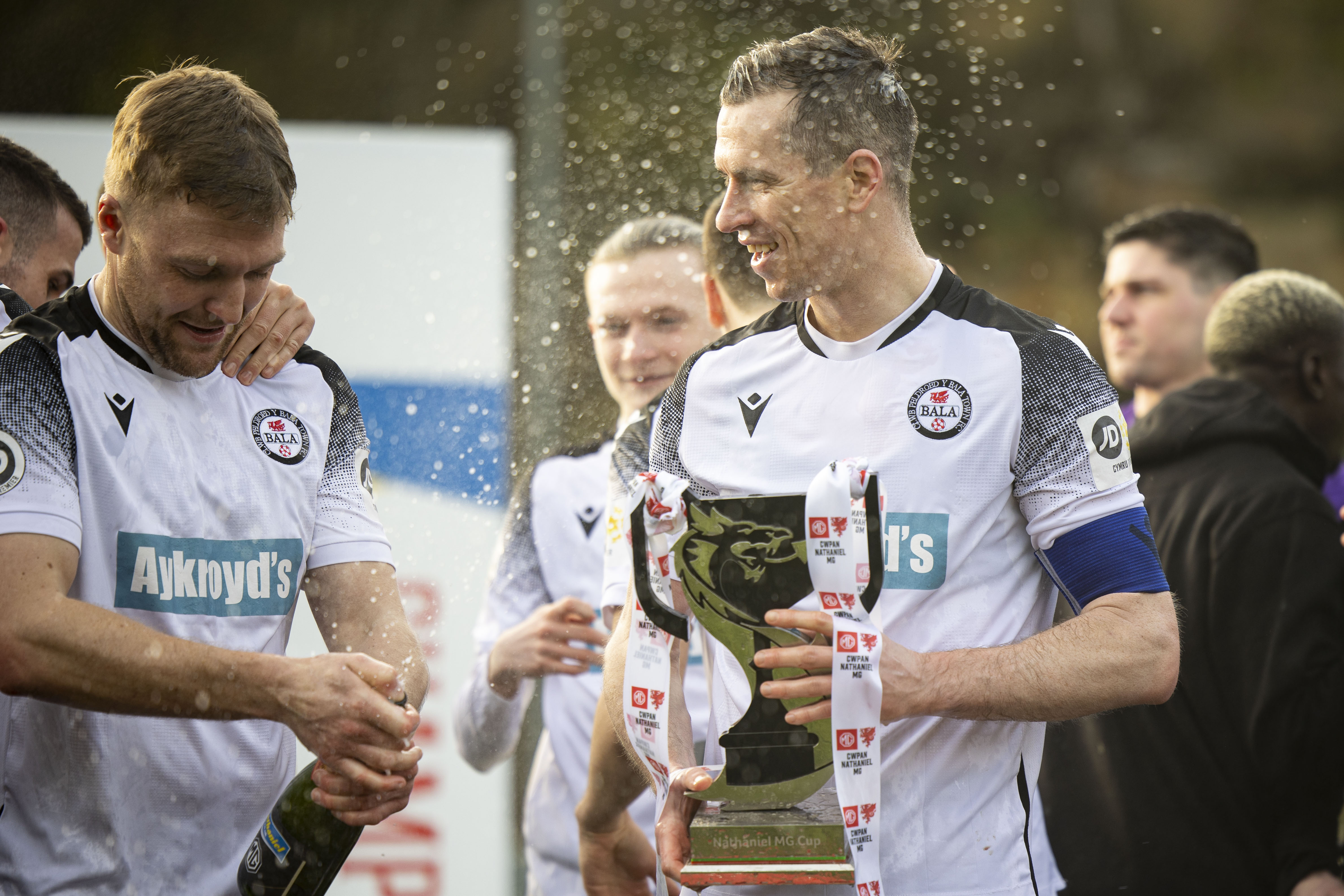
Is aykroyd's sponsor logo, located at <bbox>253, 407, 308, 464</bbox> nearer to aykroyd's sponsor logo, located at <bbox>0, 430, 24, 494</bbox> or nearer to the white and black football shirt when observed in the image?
aykroyd's sponsor logo, located at <bbox>0, 430, 24, 494</bbox>

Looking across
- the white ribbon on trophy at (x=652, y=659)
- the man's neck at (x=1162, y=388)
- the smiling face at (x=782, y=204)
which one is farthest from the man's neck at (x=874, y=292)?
the man's neck at (x=1162, y=388)

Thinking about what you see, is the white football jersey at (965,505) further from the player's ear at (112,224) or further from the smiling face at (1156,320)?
the smiling face at (1156,320)

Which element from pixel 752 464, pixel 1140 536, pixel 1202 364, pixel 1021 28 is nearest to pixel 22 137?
pixel 752 464

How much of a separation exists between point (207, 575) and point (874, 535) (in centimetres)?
129

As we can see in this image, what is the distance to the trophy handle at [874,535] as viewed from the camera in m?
2.11

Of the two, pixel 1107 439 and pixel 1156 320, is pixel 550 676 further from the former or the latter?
pixel 1156 320

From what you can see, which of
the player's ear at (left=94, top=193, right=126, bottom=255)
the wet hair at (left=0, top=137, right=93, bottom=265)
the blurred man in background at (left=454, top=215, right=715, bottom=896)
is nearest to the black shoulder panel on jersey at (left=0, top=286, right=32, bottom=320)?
the wet hair at (left=0, top=137, right=93, bottom=265)

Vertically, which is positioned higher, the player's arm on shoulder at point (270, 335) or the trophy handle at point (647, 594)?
the player's arm on shoulder at point (270, 335)

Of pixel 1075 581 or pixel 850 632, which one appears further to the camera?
pixel 1075 581

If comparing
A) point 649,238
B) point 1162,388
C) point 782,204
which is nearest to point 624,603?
point 782,204

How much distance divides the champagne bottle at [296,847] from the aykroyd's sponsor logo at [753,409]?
1061 mm

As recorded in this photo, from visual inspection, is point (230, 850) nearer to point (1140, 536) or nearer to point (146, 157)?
point (146, 157)

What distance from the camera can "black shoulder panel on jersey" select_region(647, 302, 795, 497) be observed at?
261 cm

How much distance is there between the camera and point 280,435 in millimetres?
2572
